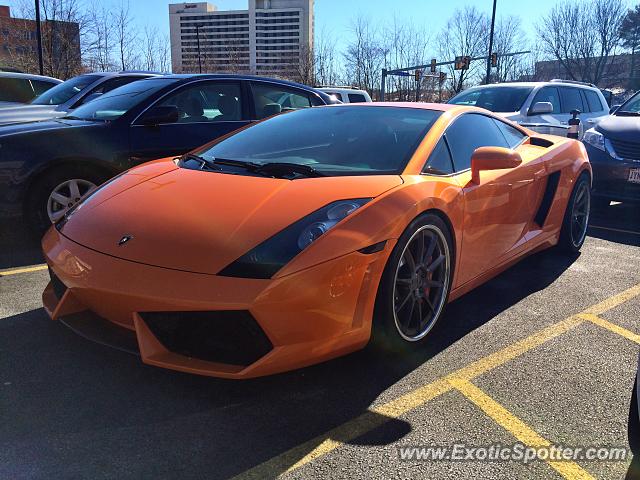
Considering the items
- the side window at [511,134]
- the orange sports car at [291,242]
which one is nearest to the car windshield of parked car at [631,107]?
the side window at [511,134]

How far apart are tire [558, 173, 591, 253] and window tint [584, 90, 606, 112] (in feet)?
20.2

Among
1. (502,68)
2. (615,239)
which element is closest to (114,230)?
(615,239)

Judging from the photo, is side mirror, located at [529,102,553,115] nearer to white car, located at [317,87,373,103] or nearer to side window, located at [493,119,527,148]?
side window, located at [493,119,527,148]

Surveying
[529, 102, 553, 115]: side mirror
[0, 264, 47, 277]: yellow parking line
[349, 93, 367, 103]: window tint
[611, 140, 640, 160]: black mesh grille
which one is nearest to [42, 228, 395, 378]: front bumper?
[0, 264, 47, 277]: yellow parking line

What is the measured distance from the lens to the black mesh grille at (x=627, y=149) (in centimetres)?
595

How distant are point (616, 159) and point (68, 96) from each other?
730 centimetres

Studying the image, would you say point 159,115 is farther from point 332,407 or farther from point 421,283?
point 332,407

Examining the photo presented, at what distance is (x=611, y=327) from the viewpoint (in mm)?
3209

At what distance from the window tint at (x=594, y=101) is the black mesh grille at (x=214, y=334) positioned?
32.1ft

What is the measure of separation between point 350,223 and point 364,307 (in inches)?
14.5

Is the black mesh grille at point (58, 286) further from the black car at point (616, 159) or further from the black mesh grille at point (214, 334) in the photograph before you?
the black car at point (616, 159)

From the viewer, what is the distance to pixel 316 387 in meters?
2.45

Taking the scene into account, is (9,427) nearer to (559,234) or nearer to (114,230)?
(114,230)

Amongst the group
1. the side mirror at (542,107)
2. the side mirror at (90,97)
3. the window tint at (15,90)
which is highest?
the window tint at (15,90)
